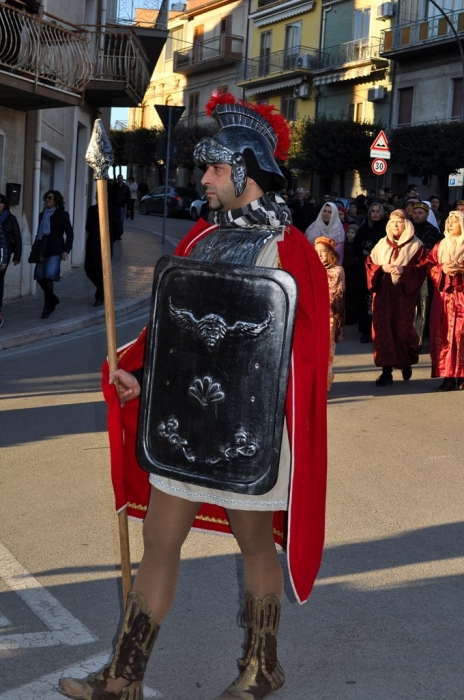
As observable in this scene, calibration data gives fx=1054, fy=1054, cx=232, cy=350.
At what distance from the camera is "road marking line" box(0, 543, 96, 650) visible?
3838 millimetres

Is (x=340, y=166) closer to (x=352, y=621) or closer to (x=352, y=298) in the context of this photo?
(x=352, y=298)

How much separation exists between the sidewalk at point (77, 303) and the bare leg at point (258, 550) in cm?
912

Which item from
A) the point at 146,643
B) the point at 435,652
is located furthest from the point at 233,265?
the point at 435,652

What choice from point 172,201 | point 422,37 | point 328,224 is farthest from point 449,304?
point 172,201

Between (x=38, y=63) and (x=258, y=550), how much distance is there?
46.2ft

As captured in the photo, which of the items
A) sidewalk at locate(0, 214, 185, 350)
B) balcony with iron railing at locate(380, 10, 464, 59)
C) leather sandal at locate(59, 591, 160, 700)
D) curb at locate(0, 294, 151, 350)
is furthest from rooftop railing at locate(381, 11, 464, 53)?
leather sandal at locate(59, 591, 160, 700)

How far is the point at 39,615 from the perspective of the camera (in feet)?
13.5

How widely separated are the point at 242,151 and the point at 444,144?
35.7 meters

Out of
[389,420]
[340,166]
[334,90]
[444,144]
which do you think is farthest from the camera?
[334,90]

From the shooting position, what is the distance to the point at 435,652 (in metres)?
3.90

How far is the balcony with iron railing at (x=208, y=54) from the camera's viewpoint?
55.3 meters

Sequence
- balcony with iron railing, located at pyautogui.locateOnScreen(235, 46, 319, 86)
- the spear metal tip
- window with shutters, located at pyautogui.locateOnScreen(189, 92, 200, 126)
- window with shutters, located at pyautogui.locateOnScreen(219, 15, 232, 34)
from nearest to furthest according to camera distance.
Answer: the spear metal tip → balcony with iron railing, located at pyautogui.locateOnScreen(235, 46, 319, 86) → window with shutters, located at pyautogui.locateOnScreen(219, 15, 232, 34) → window with shutters, located at pyautogui.locateOnScreen(189, 92, 200, 126)

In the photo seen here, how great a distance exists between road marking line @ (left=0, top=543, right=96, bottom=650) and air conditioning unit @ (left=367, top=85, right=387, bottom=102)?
40.6m

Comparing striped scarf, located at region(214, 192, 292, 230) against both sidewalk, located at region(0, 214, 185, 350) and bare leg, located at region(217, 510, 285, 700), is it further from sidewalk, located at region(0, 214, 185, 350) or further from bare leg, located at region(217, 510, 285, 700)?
sidewalk, located at region(0, 214, 185, 350)
